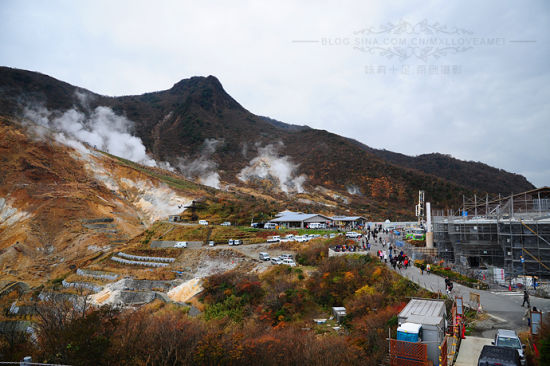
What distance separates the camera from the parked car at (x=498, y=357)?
7362 mm

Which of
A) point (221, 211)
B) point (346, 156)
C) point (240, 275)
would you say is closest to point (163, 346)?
point (240, 275)

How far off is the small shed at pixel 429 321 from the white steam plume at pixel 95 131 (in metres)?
97.6

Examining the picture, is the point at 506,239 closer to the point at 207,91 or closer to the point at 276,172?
the point at 276,172

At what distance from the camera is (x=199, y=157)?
365ft

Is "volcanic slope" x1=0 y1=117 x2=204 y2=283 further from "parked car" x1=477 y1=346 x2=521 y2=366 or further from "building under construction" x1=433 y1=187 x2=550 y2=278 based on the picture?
"parked car" x1=477 y1=346 x2=521 y2=366

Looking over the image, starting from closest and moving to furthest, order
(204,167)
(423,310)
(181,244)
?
(423,310) → (181,244) → (204,167)

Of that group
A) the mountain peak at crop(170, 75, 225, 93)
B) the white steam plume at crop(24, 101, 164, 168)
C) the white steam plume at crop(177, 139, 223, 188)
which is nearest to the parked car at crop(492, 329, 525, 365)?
the white steam plume at crop(177, 139, 223, 188)

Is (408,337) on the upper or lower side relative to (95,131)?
lower

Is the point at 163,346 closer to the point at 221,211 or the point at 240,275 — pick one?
the point at 240,275

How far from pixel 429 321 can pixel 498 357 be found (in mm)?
1632

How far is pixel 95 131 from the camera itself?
10875 centimetres

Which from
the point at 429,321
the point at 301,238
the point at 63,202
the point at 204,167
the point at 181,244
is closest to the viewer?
the point at 429,321

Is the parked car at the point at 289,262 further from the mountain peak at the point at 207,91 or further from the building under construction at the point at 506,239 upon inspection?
the mountain peak at the point at 207,91

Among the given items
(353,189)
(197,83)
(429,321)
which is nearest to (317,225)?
(429,321)
